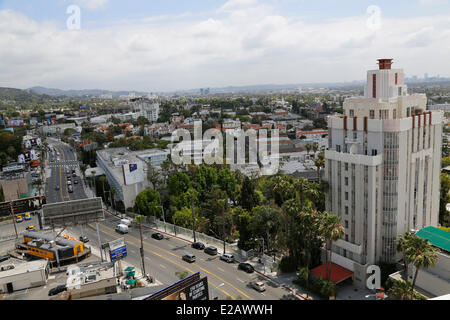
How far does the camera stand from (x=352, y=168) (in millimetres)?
29188

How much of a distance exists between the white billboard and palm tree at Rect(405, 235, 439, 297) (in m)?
38.6

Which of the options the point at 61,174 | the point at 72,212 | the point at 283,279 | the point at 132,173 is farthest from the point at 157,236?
the point at 61,174

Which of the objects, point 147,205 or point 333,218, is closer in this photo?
point 333,218

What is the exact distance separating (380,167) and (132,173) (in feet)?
117

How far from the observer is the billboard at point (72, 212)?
34875mm

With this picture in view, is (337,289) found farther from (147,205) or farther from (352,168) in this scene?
(147,205)

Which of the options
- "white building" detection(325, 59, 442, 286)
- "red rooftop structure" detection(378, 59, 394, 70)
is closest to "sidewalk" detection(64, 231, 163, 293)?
"white building" detection(325, 59, 442, 286)

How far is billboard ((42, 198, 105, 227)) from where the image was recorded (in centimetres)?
3488

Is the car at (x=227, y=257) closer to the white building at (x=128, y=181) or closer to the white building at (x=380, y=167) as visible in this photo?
the white building at (x=380, y=167)

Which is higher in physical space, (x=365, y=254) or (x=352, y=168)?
(x=352, y=168)

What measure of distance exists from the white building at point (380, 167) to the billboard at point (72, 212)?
23.9 meters
